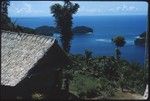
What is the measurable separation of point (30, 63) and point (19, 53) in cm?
135

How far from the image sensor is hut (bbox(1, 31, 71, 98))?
1332cm

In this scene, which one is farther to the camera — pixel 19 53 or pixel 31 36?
pixel 31 36

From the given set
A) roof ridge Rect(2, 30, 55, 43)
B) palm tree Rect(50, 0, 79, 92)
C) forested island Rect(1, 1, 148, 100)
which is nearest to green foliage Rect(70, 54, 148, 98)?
forested island Rect(1, 1, 148, 100)

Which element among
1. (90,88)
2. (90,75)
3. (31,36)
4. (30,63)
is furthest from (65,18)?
(30,63)

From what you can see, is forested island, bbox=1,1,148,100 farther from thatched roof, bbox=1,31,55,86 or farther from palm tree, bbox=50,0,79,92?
thatched roof, bbox=1,31,55,86

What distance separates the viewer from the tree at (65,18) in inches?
1310

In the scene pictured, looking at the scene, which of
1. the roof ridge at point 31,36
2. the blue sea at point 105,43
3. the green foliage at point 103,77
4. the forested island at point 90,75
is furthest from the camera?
the blue sea at point 105,43

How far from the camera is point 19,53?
15219mm

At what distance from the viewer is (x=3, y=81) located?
1340 cm

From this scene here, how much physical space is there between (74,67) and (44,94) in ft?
40.6

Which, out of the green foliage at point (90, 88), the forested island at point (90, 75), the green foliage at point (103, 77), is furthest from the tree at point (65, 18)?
the green foliage at point (90, 88)

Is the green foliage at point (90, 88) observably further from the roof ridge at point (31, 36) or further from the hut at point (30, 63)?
the roof ridge at point (31, 36)

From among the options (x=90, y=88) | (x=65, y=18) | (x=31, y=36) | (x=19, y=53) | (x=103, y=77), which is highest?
(x=65, y=18)

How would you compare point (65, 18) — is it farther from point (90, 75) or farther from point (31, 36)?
point (31, 36)
